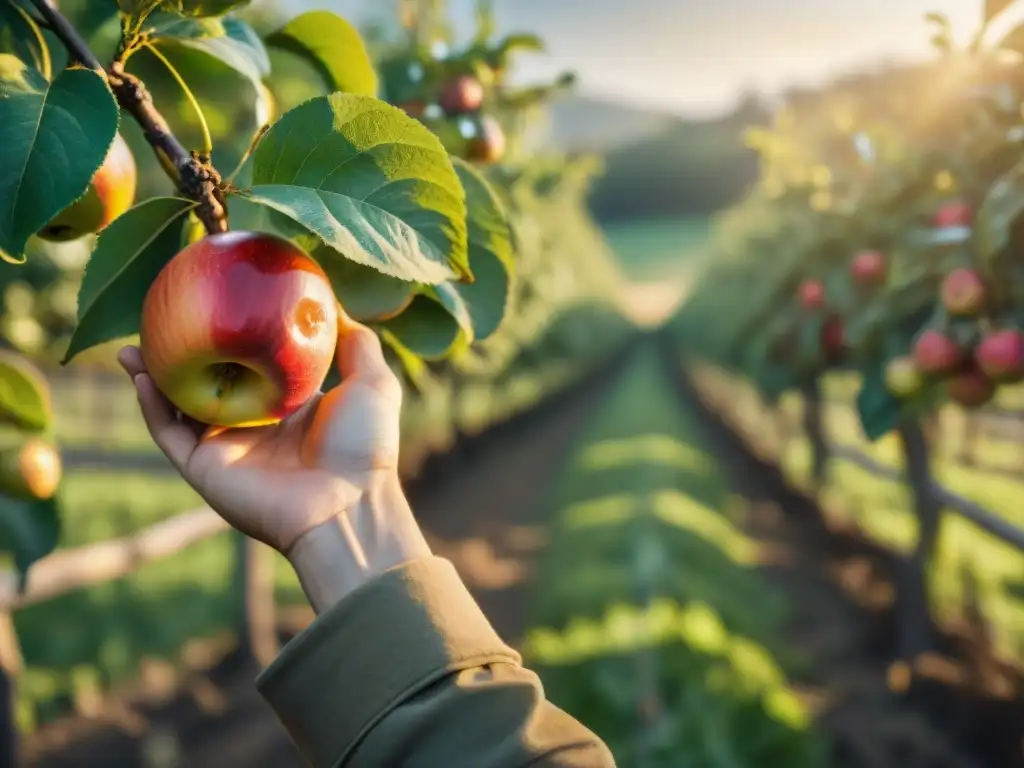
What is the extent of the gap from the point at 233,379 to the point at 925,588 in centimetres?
408

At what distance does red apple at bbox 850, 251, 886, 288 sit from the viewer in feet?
9.55

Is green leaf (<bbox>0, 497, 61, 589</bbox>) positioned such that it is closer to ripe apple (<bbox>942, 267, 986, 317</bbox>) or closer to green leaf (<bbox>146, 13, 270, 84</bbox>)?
green leaf (<bbox>146, 13, 270, 84</bbox>)

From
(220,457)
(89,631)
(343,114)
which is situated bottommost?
(89,631)

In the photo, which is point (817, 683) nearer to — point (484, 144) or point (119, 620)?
point (119, 620)

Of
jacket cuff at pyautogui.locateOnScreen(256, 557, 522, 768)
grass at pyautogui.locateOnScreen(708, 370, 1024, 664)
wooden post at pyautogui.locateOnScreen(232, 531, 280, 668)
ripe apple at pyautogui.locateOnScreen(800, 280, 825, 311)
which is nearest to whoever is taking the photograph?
jacket cuff at pyautogui.locateOnScreen(256, 557, 522, 768)

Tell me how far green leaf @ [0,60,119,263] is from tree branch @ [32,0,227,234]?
4cm

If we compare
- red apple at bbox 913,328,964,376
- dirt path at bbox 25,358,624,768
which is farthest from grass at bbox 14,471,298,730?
red apple at bbox 913,328,964,376

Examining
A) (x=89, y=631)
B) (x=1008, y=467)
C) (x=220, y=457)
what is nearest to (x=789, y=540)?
(x=1008, y=467)

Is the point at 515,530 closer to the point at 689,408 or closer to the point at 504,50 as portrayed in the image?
the point at 504,50

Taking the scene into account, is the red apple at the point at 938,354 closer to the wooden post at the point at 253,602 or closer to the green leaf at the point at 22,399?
the green leaf at the point at 22,399

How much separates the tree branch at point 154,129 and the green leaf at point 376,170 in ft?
0.24

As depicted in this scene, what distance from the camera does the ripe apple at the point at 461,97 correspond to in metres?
1.85

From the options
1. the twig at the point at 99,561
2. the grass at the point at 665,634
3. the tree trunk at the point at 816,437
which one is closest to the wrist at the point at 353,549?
the twig at the point at 99,561

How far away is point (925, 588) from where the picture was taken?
4227 mm
